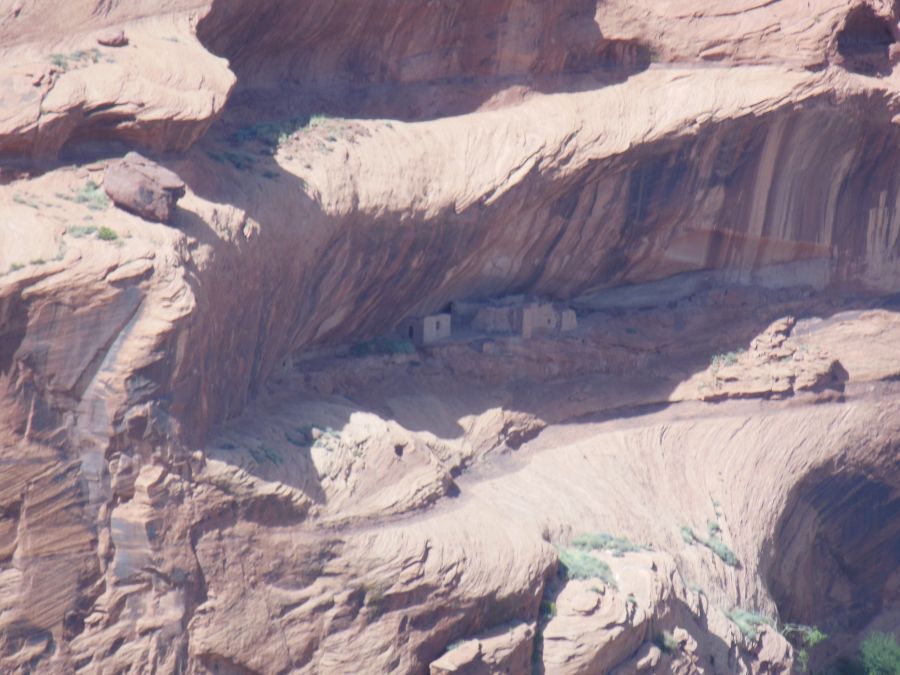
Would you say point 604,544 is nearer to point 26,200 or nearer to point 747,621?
point 747,621

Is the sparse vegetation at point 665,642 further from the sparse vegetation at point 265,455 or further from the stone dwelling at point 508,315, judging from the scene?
the stone dwelling at point 508,315

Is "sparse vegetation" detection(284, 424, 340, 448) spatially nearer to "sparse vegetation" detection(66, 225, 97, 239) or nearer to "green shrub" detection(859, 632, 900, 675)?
"sparse vegetation" detection(66, 225, 97, 239)

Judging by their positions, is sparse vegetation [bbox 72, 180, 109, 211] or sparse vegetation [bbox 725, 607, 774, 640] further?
sparse vegetation [bbox 725, 607, 774, 640]

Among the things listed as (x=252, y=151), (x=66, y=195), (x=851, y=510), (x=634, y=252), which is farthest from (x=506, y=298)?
(x=66, y=195)

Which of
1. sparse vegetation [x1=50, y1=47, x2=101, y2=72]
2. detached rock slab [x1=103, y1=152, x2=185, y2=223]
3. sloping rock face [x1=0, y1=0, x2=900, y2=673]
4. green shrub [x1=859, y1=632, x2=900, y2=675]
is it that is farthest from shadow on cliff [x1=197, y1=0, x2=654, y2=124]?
green shrub [x1=859, y1=632, x2=900, y2=675]

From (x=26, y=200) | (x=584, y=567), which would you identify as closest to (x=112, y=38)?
(x=26, y=200)

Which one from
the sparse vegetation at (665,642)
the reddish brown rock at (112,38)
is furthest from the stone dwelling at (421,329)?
the reddish brown rock at (112,38)

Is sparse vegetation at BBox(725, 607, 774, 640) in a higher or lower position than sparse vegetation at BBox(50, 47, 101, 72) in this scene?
lower
